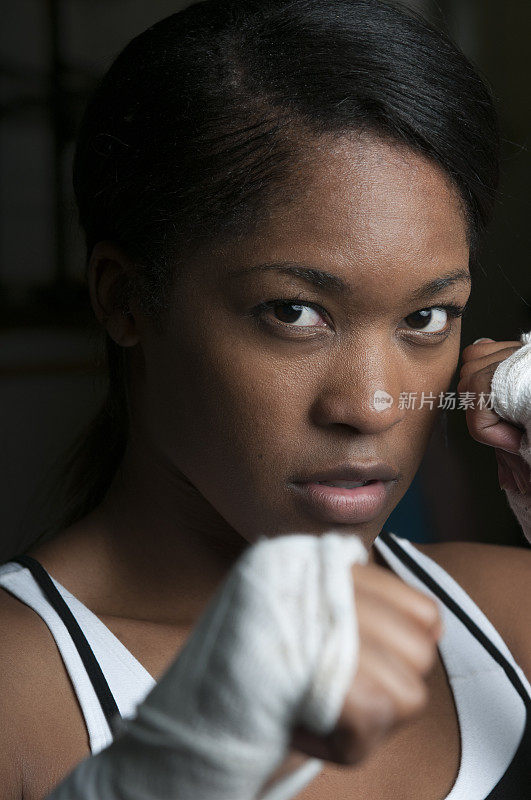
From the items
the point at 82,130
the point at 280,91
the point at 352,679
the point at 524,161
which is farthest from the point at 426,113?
the point at 524,161

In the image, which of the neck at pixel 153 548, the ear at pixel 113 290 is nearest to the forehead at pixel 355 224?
the ear at pixel 113 290

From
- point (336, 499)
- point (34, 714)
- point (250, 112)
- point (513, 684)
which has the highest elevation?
point (250, 112)

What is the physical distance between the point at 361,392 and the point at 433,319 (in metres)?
0.14

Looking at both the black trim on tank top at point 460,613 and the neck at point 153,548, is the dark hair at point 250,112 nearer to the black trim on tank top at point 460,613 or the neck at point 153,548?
the neck at point 153,548

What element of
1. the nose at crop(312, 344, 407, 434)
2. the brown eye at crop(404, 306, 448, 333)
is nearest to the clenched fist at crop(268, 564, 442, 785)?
the nose at crop(312, 344, 407, 434)

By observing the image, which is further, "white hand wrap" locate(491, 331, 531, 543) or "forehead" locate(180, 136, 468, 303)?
"white hand wrap" locate(491, 331, 531, 543)

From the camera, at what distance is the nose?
2.63ft

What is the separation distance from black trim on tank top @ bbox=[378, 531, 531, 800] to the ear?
0.46m

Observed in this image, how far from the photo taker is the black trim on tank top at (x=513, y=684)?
0.92 metres

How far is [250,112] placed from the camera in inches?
33.4

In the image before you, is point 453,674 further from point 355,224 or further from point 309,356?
point 355,224

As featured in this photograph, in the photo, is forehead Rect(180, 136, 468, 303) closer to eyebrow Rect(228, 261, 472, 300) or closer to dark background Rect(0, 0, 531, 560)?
eyebrow Rect(228, 261, 472, 300)

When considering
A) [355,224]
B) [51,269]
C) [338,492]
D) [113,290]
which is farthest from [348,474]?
[51,269]

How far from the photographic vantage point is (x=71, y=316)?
2.08 m
